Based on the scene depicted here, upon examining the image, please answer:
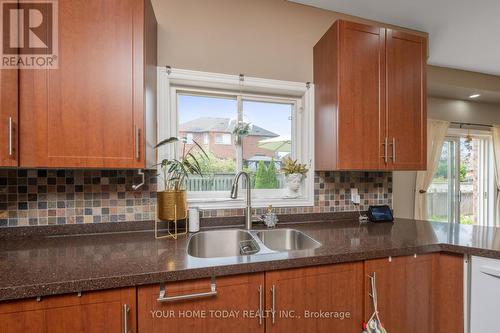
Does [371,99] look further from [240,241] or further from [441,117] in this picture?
[441,117]

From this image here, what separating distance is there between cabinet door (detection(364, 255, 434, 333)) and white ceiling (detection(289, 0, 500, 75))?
184cm

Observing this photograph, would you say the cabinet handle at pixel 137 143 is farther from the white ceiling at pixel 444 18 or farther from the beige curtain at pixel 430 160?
the beige curtain at pixel 430 160

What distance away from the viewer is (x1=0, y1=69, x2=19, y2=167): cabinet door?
0.99 metres

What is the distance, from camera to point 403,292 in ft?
3.89

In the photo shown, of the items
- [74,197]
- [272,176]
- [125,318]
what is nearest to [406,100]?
[272,176]

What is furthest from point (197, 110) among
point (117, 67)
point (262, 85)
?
point (117, 67)

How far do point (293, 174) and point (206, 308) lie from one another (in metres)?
1.11

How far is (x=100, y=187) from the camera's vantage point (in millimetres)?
1410

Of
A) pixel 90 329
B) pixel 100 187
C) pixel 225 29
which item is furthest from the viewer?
pixel 225 29

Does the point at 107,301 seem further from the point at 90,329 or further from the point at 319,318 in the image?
the point at 319,318

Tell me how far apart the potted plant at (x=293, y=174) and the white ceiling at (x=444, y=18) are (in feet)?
4.10

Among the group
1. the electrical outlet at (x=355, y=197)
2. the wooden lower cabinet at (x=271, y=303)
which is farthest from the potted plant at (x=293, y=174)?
the wooden lower cabinet at (x=271, y=303)

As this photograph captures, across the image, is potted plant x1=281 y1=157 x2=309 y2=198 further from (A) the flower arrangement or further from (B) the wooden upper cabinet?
(A) the flower arrangement

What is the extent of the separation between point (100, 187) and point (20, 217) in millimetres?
415
